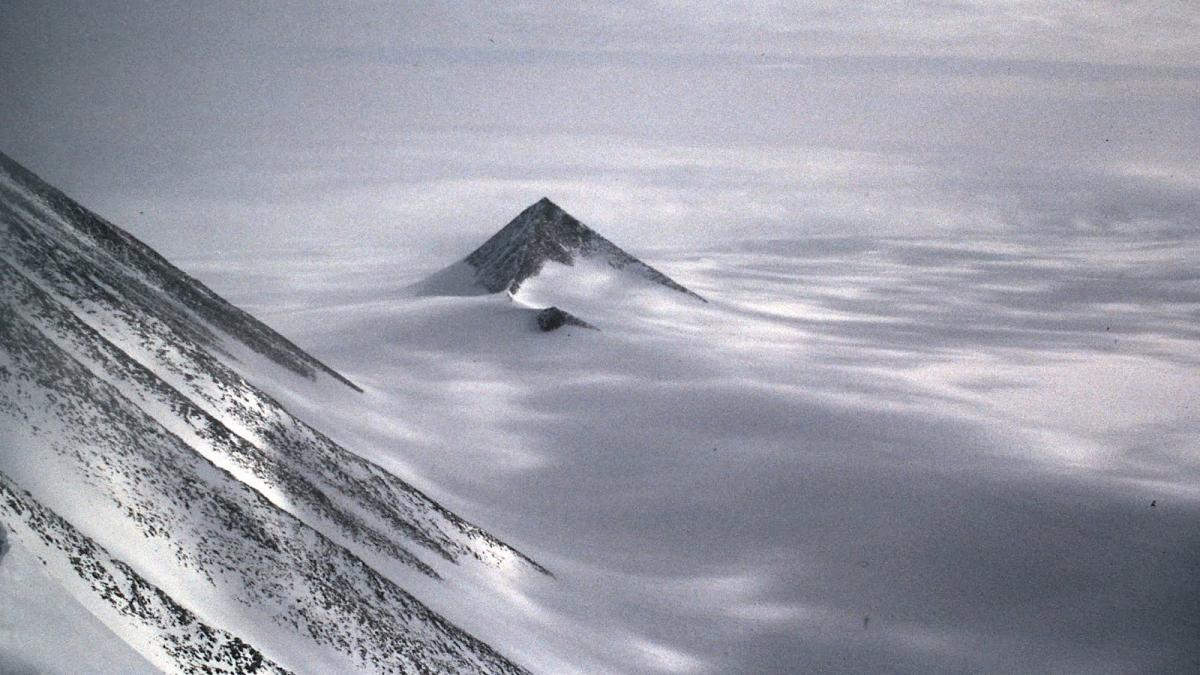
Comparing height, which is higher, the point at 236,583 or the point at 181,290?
the point at 181,290

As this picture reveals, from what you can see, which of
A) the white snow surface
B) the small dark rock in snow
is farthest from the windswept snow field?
the white snow surface

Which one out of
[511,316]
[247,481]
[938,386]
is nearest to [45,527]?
[247,481]

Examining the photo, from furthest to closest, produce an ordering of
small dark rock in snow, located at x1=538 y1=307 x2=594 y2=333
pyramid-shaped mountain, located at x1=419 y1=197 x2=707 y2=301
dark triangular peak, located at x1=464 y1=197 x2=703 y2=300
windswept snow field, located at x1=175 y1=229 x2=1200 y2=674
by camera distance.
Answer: pyramid-shaped mountain, located at x1=419 y1=197 x2=707 y2=301, dark triangular peak, located at x1=464 y1=197 x2=703 y2=300, small dark rock in snow, located at x1=538 y1=307 x2=594 y2=333, windswept snow field, located at x1=175 y1=229 x2=1200 y2=674

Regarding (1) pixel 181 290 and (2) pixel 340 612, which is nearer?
(2) pixel 340 612

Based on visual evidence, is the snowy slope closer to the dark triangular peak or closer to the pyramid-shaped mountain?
the dark triangular peak

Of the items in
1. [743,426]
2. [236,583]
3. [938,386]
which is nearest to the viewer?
[236,583]

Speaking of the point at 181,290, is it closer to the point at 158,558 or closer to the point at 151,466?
the point at 151,466

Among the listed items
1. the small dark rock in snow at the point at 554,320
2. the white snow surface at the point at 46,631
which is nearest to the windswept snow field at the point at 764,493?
the small dark rock in snow at the point at 554,320
